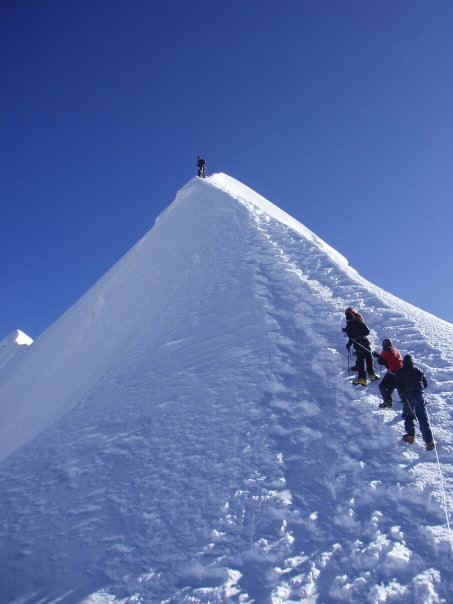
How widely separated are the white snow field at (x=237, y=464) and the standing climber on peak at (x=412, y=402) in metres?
Answer: 0.23

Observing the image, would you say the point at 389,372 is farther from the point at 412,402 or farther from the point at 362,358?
the point at 412,402

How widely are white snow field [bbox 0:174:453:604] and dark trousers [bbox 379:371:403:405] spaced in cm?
27

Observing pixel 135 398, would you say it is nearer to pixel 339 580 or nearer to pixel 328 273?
pixel 339 580

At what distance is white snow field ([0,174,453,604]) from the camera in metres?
5.54

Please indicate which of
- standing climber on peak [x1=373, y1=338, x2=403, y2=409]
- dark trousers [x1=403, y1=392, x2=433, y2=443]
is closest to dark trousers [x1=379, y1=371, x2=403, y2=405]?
standing climber on peak [x1=373, y1=338, x2=403, y2=409]

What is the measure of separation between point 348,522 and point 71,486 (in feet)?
17.0

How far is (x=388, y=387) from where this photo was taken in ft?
26.7

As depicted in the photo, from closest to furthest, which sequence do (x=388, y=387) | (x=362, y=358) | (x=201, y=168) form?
(x=388, y=387), (x=362, y=358), (x=201, y=168)

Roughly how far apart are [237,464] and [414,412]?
3.32 m

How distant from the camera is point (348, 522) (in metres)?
6.01

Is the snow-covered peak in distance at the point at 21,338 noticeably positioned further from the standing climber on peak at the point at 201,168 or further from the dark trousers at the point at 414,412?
the dark trousers at the point at 414,412

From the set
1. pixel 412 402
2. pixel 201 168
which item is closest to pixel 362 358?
pixel 412 402

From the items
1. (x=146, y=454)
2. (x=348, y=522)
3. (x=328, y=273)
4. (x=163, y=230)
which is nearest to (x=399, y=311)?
(x=328, y=273)

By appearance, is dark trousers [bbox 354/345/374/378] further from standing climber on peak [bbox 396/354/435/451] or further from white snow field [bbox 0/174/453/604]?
standing climber on peak [bbox 396/354/435/451]
